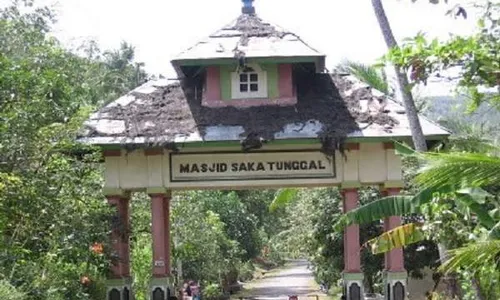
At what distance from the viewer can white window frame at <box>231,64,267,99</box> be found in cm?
1443

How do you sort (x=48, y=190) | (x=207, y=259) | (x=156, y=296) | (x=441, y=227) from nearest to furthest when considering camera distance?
(x=441, y=227)
(x=48, y=190)
(x=156, y=296)
(x=207, y=259)

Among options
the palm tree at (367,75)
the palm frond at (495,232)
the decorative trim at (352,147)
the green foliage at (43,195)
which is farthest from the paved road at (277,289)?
the palm frond at (495,232)

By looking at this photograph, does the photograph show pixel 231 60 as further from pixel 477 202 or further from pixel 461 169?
pixel 461 169

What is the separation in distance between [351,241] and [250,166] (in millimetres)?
2261

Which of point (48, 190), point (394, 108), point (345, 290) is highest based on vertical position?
point (394, 108)

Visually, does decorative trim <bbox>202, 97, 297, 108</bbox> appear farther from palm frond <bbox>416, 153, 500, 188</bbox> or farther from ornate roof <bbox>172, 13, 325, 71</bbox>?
→ palm frond <bbox>416, 153, 500, 188</bbox>

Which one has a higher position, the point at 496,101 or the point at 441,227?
the point at 496,101

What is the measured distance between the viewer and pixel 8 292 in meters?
8.90

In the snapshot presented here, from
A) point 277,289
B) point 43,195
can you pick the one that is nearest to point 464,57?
point 43,195

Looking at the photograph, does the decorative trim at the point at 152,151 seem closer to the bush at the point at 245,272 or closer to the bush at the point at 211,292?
the bush at the point at 211,292

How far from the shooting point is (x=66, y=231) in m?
11.5

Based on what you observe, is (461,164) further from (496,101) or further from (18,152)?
(18,152)

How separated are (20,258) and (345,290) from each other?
19.9ft

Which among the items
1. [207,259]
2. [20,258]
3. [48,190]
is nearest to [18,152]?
[48,190]
